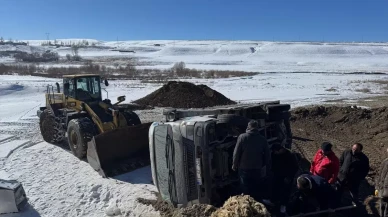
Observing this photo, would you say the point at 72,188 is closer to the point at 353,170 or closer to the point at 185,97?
the point at 353,170

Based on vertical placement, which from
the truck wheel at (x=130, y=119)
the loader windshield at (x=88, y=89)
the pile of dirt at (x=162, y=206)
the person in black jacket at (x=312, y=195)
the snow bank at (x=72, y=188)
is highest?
the loader windshield at (x=88, y=89)

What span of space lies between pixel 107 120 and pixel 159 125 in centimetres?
442

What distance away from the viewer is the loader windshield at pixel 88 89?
35.3 feet

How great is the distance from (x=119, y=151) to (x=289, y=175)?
13.7 ft

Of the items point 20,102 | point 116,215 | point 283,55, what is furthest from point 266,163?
point 283,55

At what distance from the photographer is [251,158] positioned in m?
5.33

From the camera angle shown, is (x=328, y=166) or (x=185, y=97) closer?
(x=328, y=166)

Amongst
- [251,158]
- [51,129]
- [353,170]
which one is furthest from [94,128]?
[353,170]

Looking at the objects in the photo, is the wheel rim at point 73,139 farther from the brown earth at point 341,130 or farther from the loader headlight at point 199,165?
the brown earth at point 341,130

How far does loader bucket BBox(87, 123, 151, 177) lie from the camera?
27.0 feet

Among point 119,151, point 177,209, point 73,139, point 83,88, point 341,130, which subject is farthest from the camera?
point 341,130

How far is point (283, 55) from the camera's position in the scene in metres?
88.8

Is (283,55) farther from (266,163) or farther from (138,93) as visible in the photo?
(266,163)

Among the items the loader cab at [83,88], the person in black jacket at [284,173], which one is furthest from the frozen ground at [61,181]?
the person in black jacket at [284,173]
